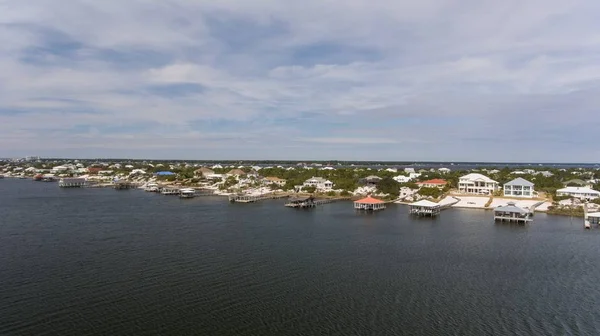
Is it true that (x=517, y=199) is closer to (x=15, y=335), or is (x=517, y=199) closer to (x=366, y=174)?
(x=366, y=174)

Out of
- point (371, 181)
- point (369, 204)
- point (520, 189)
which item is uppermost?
point (371, 181)

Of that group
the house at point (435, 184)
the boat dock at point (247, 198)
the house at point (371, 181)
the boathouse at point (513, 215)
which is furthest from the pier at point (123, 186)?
the boathouse at point (513, 215)

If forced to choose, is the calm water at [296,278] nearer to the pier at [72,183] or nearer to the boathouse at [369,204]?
the boathouse at [369,204]

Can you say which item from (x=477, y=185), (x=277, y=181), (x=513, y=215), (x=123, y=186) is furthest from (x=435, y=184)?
(x=123, y=186)

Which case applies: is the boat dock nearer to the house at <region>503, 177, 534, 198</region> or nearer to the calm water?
the calm water

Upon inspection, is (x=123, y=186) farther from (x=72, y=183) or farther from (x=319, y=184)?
(x=319, y=184)

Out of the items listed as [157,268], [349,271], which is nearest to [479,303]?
[349,271]

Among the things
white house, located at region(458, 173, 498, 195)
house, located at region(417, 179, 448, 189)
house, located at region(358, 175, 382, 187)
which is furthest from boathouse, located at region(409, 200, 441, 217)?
house, located at region(358, 175, 382, 187)
